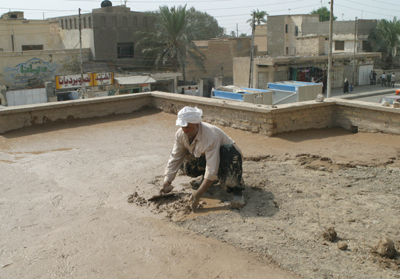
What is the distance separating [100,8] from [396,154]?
34.2 metres

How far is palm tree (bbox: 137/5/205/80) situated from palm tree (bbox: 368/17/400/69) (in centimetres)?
1891

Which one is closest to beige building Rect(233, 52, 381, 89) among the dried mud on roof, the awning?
the awning

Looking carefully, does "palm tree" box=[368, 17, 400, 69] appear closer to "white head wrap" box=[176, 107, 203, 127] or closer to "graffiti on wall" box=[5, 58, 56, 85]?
"graffiti on wall" box=[5, 58, 56, 85]

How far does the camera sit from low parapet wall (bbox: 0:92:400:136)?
7777 mm

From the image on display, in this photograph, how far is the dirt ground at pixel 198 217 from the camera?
3.30 m

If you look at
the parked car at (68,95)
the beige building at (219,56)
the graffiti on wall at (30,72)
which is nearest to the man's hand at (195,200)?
the parked car at (68,95)

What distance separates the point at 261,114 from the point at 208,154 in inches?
150

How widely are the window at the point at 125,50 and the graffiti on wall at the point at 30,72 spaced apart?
297 inches

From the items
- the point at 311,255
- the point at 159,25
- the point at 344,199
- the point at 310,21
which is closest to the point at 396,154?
Answer: the point at 344,199

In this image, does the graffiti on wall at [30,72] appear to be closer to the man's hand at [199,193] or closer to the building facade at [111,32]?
the building facade at [111,32]

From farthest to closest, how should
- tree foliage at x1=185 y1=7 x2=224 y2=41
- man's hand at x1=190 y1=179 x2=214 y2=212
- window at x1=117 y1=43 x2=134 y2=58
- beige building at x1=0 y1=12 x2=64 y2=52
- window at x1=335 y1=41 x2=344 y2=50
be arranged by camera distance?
tree foliage at x1=185 y1=7 x2=224 y2=41
window at x1=335 y1=41 x2=344 y2=50
window at x1=117 y1=43 x2=134 y2=58
beige building at x1=0 y1=12 x2=64 y2=52
man's hand at x1=190 y1=179 x2=214 y2=212

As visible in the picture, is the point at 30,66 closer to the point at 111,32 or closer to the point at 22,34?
the point at 22,34

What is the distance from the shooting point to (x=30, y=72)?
2828 cm

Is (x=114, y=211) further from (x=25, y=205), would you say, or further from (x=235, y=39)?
(x=235, y=39)
